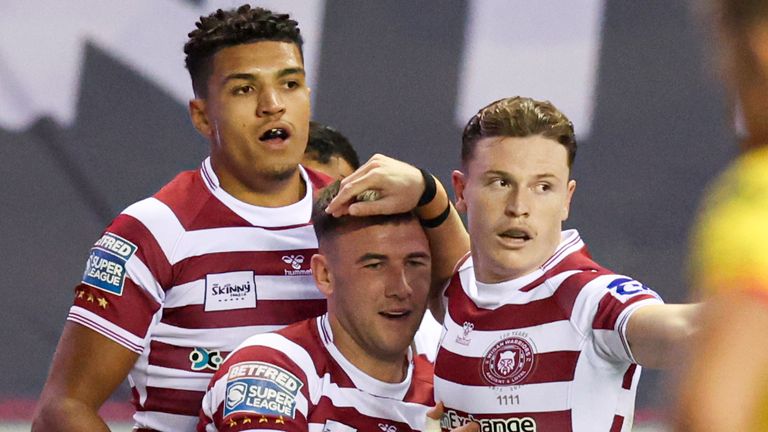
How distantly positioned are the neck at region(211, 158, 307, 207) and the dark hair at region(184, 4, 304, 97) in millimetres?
163

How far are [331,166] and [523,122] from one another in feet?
3.28

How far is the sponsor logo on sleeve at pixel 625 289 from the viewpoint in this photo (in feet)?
5.72

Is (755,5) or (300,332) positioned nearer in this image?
(755,5)

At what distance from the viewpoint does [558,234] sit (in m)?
1.98

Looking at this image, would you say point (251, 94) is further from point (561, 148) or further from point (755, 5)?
point (755, 5)

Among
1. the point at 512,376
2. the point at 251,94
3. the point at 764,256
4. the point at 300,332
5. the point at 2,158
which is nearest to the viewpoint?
the point at 764,256

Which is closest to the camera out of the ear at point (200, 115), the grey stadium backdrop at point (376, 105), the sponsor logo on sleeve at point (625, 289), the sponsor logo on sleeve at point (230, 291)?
the sponsor logo on sleeve at point (625, 289)

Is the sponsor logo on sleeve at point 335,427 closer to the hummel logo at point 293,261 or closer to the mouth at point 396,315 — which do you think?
the mouth at point 396,315

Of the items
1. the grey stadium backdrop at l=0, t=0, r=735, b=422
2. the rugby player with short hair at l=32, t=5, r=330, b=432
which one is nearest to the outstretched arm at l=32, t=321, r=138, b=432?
the rugby player with short hair at l=32, t=5, r=330, b=432

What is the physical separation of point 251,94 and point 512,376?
0.69 meters

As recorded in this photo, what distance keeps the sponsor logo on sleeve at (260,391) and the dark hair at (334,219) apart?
0.27m

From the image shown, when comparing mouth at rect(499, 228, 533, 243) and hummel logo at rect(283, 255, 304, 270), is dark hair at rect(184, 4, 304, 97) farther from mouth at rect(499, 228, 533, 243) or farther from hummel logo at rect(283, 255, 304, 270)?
mouth at rect(499, 228, 533, 243)

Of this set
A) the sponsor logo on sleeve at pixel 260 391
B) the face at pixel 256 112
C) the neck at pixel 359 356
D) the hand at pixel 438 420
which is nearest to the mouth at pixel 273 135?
the face at pixel 256 112

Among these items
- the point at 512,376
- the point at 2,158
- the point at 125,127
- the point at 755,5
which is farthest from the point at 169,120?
the point at 755,5
